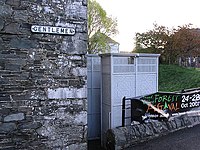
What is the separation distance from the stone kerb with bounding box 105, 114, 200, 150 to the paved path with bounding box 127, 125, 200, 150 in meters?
0.14

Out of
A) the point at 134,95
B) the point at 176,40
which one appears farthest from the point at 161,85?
the point at 134,95

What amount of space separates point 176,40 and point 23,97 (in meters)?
15.4

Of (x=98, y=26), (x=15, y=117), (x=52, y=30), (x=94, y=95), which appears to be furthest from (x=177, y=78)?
(x=15, y=117)

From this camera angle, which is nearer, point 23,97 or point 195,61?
point 23,97

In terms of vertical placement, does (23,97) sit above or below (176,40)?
below

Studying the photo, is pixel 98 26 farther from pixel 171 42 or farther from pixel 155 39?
pixel 171 42

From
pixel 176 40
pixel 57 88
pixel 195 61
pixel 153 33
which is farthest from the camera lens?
pixel 195 61

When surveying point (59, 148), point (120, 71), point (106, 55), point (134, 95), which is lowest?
point (59, 148)

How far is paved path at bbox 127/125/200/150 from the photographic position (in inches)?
204

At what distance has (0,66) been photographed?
376 centimetres

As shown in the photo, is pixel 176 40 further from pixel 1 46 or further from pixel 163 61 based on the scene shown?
pixel 1 46

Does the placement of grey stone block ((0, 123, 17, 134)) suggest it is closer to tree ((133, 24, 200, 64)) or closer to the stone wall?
the stone wall

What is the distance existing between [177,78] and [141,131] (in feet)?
37.2

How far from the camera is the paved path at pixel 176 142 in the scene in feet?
17.0
